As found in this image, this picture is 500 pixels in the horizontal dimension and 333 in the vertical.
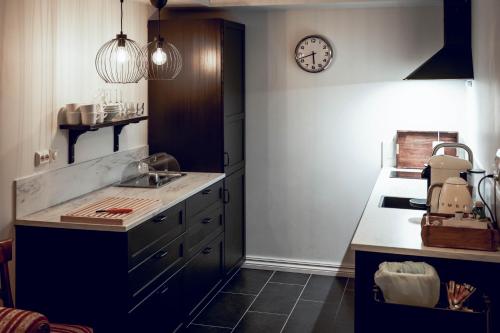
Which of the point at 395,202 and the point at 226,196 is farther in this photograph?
the point at 226,196

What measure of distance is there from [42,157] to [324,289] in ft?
8.21

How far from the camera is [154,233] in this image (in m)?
3.71

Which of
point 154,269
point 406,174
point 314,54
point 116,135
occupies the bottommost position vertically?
point 154,269

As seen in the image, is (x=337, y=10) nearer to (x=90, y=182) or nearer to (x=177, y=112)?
(x=177, y=112)

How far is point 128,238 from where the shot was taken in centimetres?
338

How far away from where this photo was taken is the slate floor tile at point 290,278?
17.5ft

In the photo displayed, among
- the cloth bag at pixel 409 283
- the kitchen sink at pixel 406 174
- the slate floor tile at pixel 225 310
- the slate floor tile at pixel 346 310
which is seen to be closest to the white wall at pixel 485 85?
the kitchen sink at pixel 406 174

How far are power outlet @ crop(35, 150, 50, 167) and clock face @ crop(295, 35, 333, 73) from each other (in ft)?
7.84

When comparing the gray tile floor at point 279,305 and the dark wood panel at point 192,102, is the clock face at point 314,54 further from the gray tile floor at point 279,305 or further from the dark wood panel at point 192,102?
the gray tile floor at point 279,305

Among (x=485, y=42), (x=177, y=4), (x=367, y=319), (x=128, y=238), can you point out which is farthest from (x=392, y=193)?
(x=177, y=4)


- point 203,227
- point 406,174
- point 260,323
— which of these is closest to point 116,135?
point 203,227

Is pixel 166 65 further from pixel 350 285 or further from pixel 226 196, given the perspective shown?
pixel 350 285

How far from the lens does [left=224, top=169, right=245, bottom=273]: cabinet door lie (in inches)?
204

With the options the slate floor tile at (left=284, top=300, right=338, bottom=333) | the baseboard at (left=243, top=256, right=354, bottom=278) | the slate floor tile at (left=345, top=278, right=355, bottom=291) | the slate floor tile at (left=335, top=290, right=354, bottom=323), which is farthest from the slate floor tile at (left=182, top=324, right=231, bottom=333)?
the baseboard at (left=243, top=256, right=354, bottom=278)
